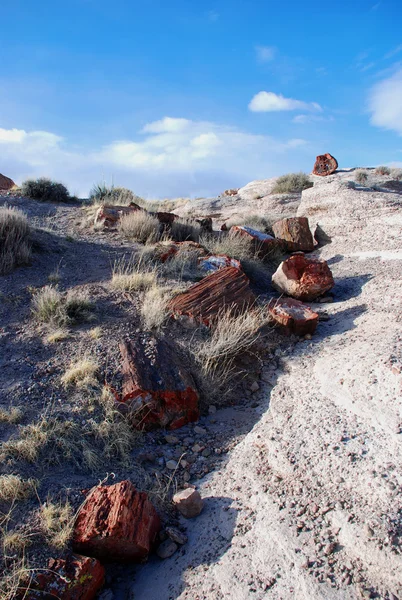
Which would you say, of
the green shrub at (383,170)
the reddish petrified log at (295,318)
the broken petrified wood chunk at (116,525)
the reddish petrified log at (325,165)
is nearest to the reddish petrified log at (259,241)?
the reddish petrified log at (295,318)

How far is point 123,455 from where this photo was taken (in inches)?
151

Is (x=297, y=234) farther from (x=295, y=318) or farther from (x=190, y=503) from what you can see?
(x=190, y=503)

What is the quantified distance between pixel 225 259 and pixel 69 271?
Result: 8.70ft

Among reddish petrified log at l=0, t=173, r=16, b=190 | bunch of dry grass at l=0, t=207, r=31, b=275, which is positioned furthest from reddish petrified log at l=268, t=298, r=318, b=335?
reddish petrified log at l=0, t=173, r=16, b=190

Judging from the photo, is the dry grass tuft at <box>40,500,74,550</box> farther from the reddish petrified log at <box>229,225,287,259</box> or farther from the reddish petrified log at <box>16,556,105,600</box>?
the reddish petrified log at <box>229,225,287,259</box>

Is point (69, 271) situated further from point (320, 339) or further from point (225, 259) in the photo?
point (320, 339)

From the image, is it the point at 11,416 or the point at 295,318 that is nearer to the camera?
the point at 11,416

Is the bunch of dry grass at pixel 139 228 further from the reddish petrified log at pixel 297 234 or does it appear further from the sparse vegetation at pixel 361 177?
the sparse vegetation at pixel 361 177

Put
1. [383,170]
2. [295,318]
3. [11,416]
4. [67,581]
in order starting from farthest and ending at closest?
1. [383,170]
2. [295,318]
3. [11,416]
4. [67,581]

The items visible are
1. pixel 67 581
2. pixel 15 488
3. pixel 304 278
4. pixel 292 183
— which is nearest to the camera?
pixel 67 581

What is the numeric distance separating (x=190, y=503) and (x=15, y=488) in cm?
126

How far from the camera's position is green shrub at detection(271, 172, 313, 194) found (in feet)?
54.2

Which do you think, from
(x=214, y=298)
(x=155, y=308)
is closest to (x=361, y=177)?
(x=214, y=298)

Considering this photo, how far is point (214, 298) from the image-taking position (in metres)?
6.04
